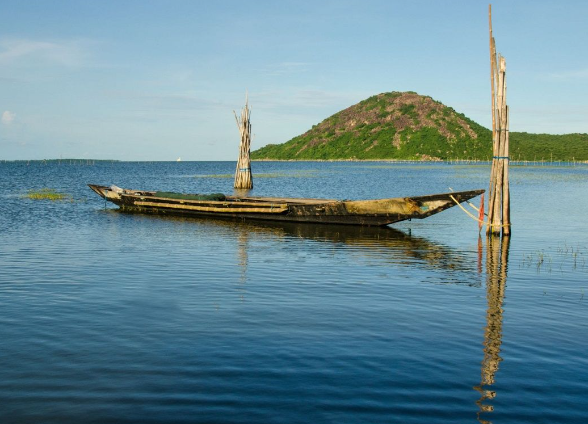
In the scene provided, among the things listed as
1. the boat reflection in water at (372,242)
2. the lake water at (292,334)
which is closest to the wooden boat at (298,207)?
the boat reflection in water at (372,242)

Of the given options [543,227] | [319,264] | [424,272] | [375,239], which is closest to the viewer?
[424,272]

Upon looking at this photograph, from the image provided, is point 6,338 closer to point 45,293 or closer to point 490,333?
point 45,293

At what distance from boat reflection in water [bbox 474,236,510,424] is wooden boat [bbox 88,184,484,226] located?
442cm

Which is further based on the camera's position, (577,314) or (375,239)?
(375,239)

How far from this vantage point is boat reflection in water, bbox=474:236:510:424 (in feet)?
24.2

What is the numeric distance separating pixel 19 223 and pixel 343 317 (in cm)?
2185

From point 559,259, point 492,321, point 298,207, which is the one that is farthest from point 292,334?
point 298,207

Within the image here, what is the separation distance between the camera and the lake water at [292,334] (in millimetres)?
7047

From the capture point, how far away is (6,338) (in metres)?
9.57

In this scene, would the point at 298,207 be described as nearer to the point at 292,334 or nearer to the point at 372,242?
the point at 372,242

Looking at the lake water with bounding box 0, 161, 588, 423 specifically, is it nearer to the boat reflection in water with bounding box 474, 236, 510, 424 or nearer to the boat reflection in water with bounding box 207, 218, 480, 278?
the boat reflection in water with bounding box 474, 236, 510, 424

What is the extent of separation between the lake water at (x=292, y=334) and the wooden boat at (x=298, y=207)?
4.34 m

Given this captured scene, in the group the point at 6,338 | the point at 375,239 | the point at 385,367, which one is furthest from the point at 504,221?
the point at 6,338

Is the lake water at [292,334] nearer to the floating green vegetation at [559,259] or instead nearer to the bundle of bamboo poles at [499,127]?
the floating green vegetation at [559,259]
